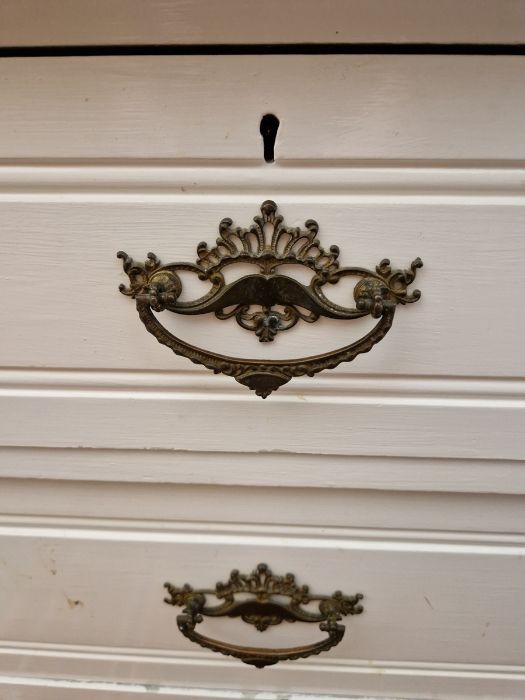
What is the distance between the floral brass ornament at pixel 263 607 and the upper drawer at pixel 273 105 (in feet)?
1.13

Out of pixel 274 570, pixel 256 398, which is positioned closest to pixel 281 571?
pixel 274 570

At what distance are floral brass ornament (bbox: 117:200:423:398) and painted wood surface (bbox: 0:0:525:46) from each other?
0.09 meters

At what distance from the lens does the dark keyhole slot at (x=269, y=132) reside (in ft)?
0.99

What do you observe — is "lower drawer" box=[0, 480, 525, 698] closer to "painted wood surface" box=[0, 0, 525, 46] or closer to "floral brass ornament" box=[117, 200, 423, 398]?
"floral brass ornament" box=[117, 200, 423, 398]

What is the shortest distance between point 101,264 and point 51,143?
78mm

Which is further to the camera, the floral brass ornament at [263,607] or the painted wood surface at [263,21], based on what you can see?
the floral brass ornament at [263,607]

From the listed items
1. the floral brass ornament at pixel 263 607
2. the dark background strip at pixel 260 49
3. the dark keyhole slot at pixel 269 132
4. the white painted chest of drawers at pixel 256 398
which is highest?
the dark background strip at pixel 260 49

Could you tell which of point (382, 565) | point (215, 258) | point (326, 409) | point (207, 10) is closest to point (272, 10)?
point (207, 10)

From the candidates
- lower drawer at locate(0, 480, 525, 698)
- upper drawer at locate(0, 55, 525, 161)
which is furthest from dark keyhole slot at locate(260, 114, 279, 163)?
lower drawer at locate(0, 480, 525, 698)

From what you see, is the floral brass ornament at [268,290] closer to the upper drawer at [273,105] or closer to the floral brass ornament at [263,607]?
the upper drawer at [273,105]

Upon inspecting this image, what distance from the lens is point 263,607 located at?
0.45m

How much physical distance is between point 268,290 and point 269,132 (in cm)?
9

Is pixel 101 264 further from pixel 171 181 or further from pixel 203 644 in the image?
pixel 203 644

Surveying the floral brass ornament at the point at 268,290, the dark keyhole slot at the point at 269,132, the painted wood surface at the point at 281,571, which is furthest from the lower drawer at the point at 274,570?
the dark keyhole slot at the point at 269,132
